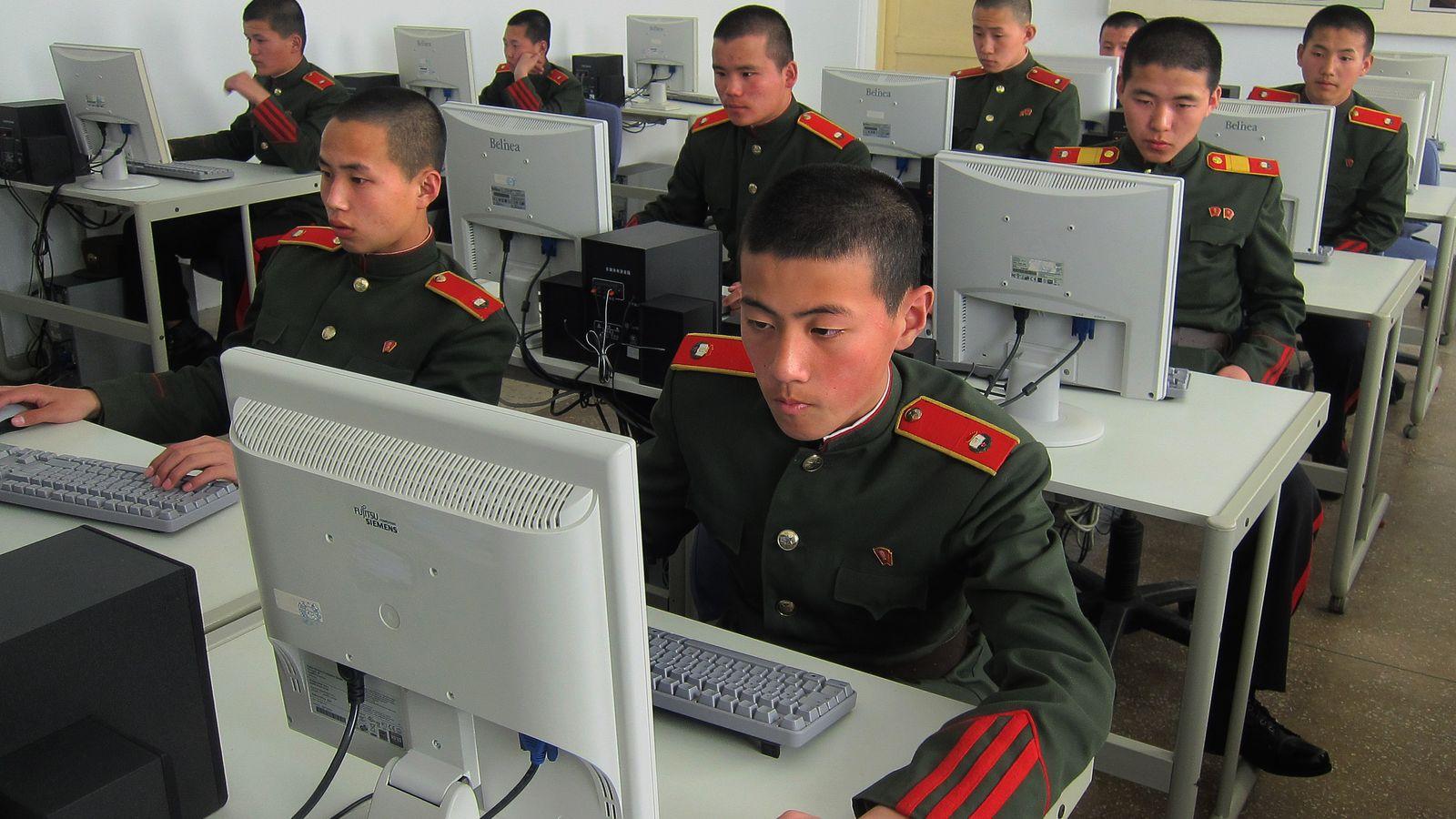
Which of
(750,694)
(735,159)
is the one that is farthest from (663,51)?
(750,694)

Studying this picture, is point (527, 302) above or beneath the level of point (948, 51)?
beneath

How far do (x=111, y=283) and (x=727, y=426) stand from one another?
10.4 feet

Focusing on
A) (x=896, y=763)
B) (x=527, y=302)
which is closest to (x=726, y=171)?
(x=527, y=302)

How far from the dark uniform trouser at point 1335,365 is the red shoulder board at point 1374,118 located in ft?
2.73

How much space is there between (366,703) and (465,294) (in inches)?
44.0

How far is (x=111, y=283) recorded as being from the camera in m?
3.90

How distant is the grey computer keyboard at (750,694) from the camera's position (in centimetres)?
112

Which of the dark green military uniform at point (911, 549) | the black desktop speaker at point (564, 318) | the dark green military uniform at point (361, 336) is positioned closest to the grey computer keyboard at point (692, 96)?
the black desktop speaker at point (564, 318)

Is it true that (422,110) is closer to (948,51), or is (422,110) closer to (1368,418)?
(1368,418)

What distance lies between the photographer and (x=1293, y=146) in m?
2.83

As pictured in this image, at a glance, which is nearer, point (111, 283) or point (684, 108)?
point (111, 283)

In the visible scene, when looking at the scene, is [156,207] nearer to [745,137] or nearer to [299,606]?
[745,137]

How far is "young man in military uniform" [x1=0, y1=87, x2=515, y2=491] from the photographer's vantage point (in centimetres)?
197

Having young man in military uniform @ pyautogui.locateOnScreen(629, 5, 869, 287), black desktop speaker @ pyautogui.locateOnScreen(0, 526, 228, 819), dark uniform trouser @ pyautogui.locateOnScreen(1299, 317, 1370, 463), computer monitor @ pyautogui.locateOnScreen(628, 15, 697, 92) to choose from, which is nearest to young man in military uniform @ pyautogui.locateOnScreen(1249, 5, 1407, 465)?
dark uniform trouser @ pyautogui.locateOnScreen(1299, 317, 1370, 463)
